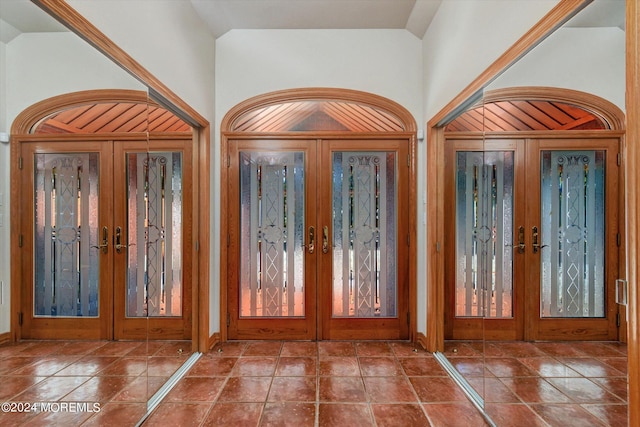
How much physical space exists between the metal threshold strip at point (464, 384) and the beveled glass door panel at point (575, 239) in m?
0.69

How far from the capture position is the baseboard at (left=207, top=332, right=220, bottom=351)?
10.4 ft

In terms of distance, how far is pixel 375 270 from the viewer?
342 centimetres

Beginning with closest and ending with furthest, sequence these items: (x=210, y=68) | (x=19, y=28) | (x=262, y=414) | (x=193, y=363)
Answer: (x=19, y=28), (x=262, y=414), (x=193, y=363), (x=210, y=68)

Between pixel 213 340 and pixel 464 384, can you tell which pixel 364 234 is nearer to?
pixel 464 384

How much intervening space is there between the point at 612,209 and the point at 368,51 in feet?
8.82

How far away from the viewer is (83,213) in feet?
5.54

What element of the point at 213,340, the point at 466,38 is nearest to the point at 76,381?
the point at 213,340

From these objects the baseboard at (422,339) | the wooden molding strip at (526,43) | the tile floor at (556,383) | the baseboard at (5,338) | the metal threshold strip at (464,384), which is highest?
the wooden molding strip at (526,43)

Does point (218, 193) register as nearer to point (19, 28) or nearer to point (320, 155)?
point (320, 155)

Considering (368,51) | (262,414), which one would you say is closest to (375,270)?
(262,414)

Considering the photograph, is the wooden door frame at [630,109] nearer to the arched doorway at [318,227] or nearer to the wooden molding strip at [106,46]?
the arched doorway at [318,227]

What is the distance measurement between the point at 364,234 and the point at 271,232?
3.09 ft

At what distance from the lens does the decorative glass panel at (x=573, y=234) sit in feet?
4.41

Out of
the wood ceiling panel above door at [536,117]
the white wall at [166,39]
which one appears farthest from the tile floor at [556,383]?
the white wall at [166,39]
